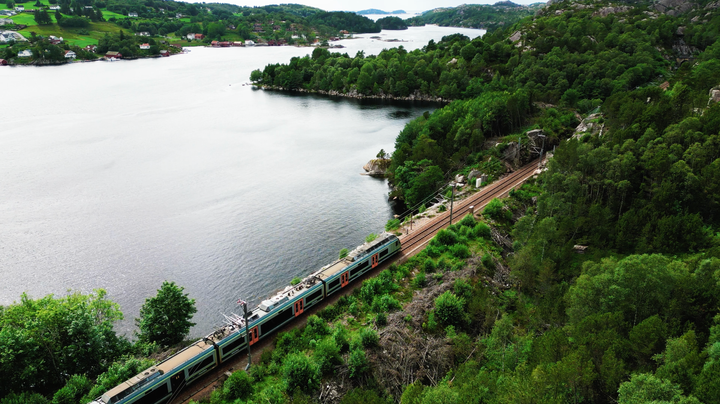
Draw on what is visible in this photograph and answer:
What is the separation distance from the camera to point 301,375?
29562 mm

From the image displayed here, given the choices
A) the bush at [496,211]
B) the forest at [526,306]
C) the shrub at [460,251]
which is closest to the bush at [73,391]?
the forest at [526,306]

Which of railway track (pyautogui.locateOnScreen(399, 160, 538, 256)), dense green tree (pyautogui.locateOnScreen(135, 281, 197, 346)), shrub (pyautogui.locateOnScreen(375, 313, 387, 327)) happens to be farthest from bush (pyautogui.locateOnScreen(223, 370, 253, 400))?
railway track (pyautogui.locateOnScreen(399, 160, 538, 256))

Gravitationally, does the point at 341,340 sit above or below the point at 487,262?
above

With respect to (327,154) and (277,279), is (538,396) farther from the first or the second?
(327,154)

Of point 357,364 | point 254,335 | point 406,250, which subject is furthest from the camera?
point 406,250

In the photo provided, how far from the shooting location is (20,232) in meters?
60.7

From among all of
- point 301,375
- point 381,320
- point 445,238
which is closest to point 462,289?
point 381,320

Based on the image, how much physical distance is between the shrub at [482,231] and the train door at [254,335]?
27.8m

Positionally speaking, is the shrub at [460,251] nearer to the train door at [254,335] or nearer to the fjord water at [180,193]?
the fjord water at [180,193]

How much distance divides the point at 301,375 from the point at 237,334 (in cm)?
726

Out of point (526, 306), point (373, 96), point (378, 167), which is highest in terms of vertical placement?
point (373, 96)

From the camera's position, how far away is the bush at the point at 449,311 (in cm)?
3666

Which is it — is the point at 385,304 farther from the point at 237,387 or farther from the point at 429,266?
the point at 237,387

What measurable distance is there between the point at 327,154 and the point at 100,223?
49.0 metres
